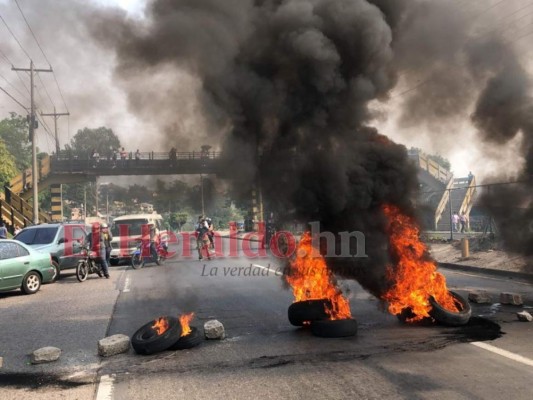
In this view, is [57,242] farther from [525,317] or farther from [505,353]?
[505,353]

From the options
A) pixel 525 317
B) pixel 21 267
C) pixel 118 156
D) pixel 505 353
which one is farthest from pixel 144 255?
pixel 505 353

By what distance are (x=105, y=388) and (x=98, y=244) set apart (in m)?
10.5

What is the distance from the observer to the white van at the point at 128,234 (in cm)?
1853

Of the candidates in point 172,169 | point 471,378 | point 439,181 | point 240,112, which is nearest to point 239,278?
point 172,169

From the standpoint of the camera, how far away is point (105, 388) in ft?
15.5

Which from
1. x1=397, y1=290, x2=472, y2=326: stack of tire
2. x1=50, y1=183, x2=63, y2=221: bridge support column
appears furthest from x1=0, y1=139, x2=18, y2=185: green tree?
x1=397, y1=290, x2=472, y2=326: stack of tire

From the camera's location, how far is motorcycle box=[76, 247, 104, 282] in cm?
1406

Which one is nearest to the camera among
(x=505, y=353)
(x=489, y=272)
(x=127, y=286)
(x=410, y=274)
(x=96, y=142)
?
(x=505, y=353)

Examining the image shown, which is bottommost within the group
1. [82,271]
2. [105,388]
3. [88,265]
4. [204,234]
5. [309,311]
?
[105,388]

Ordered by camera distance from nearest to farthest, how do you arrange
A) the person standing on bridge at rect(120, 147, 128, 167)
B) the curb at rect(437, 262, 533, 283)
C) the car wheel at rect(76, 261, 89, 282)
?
the person standing on bridge at rect(120, 147, 128, 167), the curb at rect(437, 262, 533, 283), the car wheel at rect(76, 261, 89, 282)

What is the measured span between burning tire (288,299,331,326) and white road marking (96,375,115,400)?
9.13 feet

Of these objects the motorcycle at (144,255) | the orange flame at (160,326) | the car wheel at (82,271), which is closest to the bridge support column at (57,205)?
the motorcycle at (144,255)

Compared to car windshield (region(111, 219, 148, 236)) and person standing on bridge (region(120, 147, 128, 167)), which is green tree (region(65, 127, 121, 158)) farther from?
Result: car windshield (region(111, 219, 148, 236))

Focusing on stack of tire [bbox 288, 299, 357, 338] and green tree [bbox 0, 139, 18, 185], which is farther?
green tree [bbox 0, 139, 18, 185]
